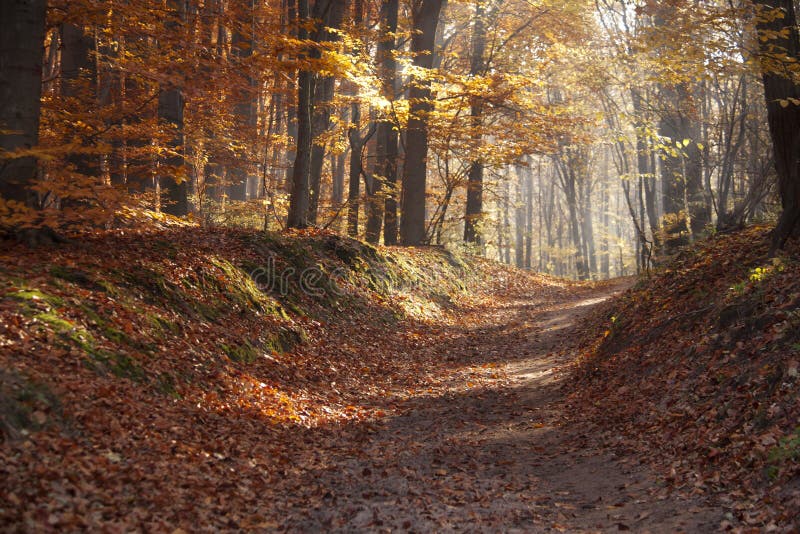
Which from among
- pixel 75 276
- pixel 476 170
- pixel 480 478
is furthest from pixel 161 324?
pixel 476 170

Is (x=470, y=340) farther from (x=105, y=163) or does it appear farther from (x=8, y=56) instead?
(x=8, y=56)

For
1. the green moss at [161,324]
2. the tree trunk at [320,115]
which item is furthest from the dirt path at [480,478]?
the tree trunk at [320,115]

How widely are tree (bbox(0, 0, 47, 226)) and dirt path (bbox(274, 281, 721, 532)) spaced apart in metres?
5.09

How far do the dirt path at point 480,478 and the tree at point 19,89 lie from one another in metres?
5.09

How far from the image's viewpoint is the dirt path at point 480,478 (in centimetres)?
516

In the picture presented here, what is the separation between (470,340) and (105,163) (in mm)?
9258

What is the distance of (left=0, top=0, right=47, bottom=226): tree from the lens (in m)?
7.70

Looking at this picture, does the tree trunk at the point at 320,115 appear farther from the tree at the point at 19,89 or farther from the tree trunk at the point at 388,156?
the tree at the point at 19,89

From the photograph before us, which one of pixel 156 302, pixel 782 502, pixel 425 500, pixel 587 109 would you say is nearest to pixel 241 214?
pixel 156 302

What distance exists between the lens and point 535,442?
299 inches

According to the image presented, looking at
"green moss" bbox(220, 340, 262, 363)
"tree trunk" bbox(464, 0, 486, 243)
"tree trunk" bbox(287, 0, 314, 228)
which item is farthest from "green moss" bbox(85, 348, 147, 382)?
"tree trunk" bbox(464, 0, 486, 243)

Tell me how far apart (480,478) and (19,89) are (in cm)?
728

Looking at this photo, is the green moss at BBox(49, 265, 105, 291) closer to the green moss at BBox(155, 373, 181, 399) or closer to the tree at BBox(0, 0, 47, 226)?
the tree at BBox(0, 0, 47, 226)

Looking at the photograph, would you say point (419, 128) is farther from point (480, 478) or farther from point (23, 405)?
point (23, 405)
